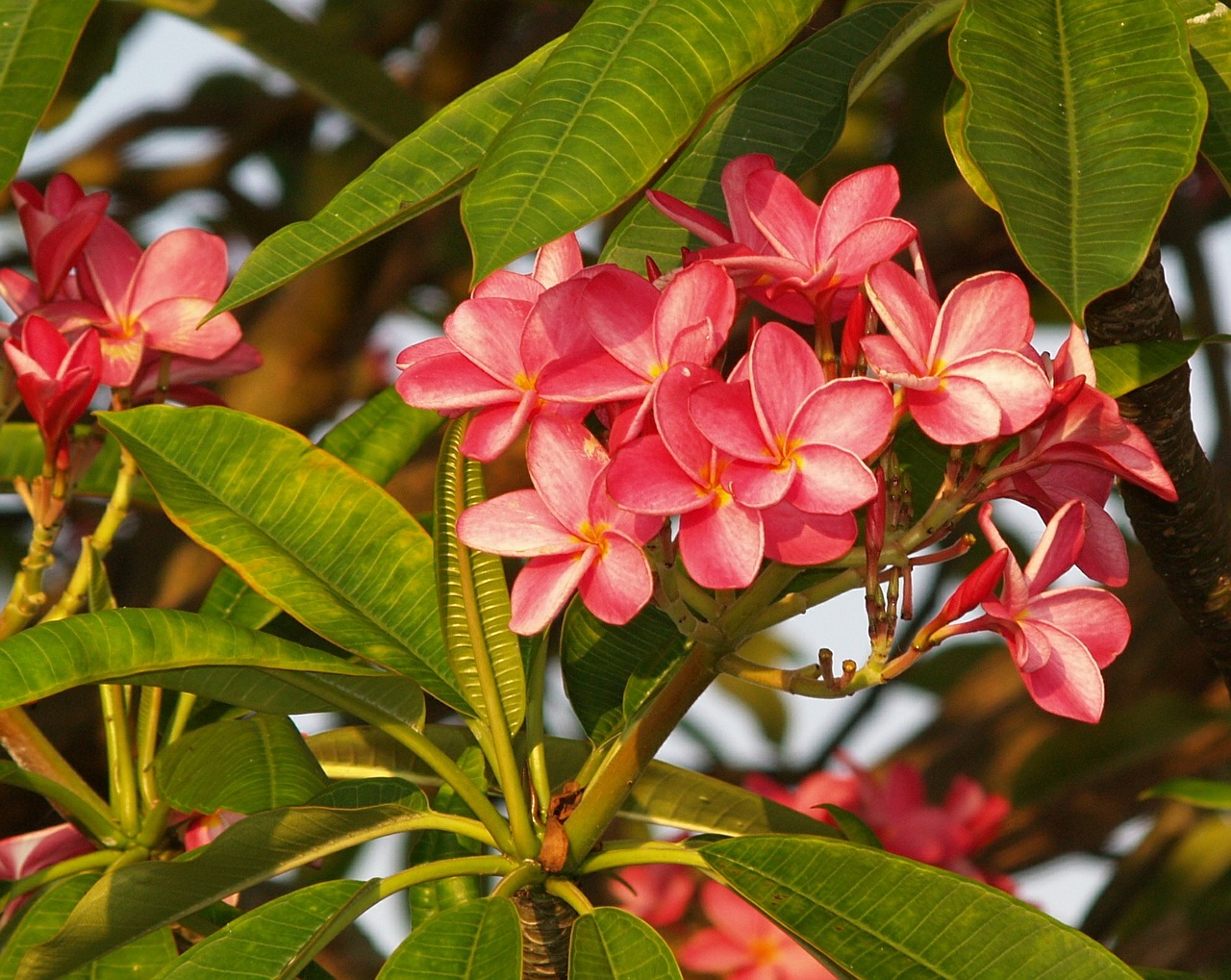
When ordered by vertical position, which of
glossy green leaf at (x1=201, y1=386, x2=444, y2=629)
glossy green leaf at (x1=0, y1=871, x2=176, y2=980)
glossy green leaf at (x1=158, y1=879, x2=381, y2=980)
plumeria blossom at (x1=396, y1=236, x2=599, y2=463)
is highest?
plumeria blossom at (x1=396, y1=236, x2=599, y2=463)

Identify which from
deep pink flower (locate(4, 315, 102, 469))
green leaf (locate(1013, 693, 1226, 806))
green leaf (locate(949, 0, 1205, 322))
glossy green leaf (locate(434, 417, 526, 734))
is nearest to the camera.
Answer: green leaf (locate(949, 0, 1205, 322))

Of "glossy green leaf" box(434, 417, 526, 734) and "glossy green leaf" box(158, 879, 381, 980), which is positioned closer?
"glossy green leaf" box(158, 879, 381, 980)

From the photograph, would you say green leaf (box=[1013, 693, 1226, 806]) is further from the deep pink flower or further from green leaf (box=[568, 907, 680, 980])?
the deep pink flower

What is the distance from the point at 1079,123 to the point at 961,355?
13cm

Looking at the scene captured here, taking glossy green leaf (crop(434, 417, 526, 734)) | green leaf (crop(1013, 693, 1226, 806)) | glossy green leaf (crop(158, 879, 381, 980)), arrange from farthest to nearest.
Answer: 1. green leaf (crop(1013, 693, 1226, 806))
2. glossy green leaf (crop(434, 417, 526, 734))
3. glossy green leaf (crop(158, 879, 381, 980))

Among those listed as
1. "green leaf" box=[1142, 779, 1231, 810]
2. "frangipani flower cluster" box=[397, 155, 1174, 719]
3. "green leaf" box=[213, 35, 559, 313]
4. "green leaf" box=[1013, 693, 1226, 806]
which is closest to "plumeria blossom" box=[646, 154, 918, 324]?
"frangipani flower cluster" box=[397, 155, 1174, 719]

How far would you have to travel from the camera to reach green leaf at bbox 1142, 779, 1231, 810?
1161 millimetres

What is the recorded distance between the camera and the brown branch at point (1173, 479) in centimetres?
85

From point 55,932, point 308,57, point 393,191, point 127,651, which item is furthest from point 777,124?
point 308,57

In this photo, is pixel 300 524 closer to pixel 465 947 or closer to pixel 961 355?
pixel 465 947

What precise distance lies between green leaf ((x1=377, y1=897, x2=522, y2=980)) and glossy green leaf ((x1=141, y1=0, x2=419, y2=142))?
3.40ft

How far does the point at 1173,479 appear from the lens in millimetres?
898

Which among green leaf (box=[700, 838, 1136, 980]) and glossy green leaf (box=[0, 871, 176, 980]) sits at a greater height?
green leaf (box=[700, 838, 1136, 980])

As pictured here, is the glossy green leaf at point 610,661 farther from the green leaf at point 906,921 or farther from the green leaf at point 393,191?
the green leaf at point 393,191
